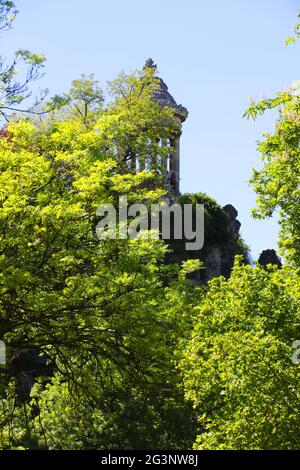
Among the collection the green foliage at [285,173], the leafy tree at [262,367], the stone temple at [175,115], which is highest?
the stone temple at [175,115]

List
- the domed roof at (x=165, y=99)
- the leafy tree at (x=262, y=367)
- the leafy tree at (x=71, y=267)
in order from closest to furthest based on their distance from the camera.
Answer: the leafy tree at (x=71, y=267) < the leafy tree at (x=262, y=367) < the domed roof at (x=165, y=99)

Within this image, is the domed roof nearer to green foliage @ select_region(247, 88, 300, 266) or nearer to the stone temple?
the stone temple

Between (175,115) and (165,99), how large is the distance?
4.21 ft

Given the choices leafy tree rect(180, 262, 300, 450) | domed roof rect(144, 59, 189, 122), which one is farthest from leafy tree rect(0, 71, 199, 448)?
domed roof rect(144, 59, 189, 122)

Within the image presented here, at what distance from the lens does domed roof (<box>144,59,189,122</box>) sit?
189ft

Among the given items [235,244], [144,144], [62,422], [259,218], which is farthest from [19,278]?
[235,244]

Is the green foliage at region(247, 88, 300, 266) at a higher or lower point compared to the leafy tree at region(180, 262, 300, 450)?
higher

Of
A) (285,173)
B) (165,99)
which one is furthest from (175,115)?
(285,173)

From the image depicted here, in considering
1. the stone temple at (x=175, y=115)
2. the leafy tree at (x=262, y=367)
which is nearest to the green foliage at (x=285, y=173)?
the leafy tree at (x=262, y=367)

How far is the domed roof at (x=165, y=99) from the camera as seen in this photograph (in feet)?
189

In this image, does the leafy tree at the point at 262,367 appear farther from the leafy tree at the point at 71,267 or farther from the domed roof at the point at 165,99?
the domed roof at the point at 165,99

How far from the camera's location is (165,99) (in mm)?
58156

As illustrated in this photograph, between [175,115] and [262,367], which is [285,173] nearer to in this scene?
[262,367]

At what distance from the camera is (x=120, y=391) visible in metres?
30.9
